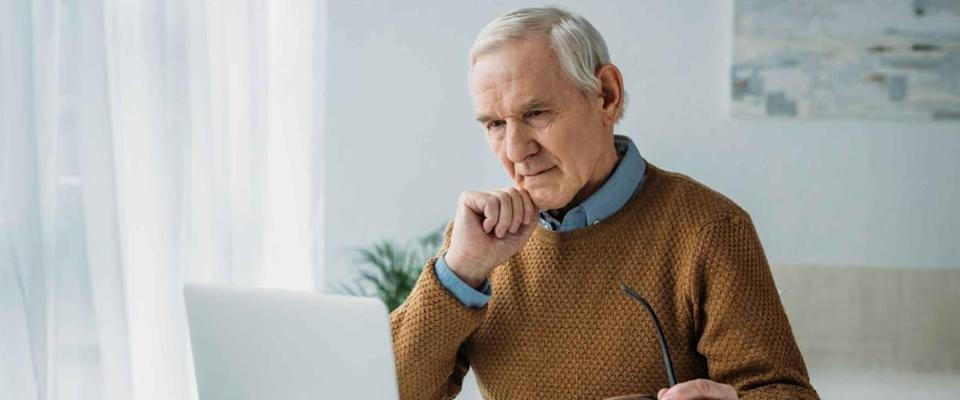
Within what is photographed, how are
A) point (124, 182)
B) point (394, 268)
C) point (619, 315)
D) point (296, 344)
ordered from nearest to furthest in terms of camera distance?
point (296, 344) < point (619, 315) < point (124, 182) < point (394, 268)

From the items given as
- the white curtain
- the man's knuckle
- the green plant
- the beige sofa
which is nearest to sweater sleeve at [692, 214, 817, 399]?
the man's knuckle

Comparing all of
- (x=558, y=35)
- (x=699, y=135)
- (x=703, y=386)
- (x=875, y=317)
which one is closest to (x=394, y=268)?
(x=699, y=135)

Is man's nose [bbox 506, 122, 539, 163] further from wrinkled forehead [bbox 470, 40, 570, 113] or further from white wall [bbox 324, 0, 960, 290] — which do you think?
white wall [bbox 324, 0, 960, 290]

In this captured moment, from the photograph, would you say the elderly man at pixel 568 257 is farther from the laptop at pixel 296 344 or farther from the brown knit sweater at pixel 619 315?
the laptop at pixel 296 344

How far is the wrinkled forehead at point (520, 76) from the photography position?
1.21 metres

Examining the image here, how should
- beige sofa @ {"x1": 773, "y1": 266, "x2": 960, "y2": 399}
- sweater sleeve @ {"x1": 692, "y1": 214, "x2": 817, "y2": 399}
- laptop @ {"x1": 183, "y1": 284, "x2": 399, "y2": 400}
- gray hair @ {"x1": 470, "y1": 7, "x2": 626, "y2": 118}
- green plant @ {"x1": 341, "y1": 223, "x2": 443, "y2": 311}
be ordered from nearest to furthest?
laptop @ {"x1": 183, "y1": 284, "x2": 399, "y2": 400} → sweater sleeve @ {"x1": 692, "y1": 214, "x2": 817, "y2": 399} → gray hair @ {"x1": 470, "y1": 7, "x2": 626, "y2": 118} → green plant @ {"x1": 341, "y1": 223, "x2": 443, "y2": 311} → beige sofa @ {"x1": 773, "y1": 266, "x2": 960, "y2": 399}

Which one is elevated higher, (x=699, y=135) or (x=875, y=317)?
(x=699, y=135)

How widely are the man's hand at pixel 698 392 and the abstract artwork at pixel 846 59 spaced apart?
116 inches

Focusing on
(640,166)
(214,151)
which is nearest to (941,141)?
(214,151)

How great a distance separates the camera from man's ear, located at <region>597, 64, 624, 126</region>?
1.26 metres

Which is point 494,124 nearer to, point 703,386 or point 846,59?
point 703,386

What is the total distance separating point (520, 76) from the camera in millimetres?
1212

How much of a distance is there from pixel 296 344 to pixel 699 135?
3.15 metres

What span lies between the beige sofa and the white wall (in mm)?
109
